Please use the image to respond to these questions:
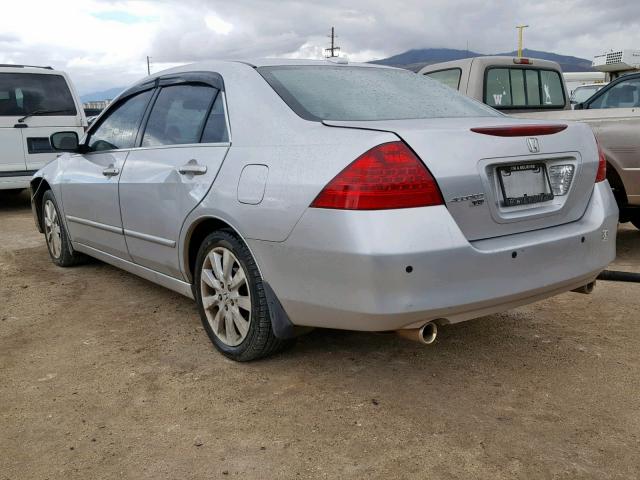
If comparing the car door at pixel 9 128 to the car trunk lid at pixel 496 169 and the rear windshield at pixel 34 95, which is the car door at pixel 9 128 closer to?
the rear windshield at pixel 34 95

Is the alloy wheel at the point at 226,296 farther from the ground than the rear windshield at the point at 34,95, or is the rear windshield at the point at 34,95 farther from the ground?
the rear windshield at the point at 34,95

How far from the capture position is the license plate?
2.77 meters

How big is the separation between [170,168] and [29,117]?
6.36 meters

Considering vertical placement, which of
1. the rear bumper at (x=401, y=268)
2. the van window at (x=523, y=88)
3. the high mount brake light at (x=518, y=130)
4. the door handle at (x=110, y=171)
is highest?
the van window at (x=523, y=88)

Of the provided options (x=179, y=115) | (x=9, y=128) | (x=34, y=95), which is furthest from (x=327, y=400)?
(x=34, y=95)

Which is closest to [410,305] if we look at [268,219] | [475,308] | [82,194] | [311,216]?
[475,308]

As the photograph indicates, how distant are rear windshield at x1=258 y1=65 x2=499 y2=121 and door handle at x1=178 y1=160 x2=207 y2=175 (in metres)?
0.56

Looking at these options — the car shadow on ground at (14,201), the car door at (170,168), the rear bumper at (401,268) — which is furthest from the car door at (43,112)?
the rear bumper at (401,268)

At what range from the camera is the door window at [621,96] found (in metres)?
6.41

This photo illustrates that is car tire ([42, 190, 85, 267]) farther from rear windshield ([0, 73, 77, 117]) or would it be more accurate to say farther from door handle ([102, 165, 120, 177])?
rear windshield ([0, 73, 77, 117])

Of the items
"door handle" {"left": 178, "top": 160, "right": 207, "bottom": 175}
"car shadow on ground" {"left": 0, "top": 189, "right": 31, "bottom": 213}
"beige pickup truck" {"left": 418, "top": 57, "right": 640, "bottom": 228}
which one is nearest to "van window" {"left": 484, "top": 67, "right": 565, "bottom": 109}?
"beige pickup truck" {"left": 418, "top": 57, "right": 640, "bottom": 228}

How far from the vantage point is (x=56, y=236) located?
18.2ft

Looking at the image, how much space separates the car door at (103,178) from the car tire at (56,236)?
0.27m

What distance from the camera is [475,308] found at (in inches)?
105
